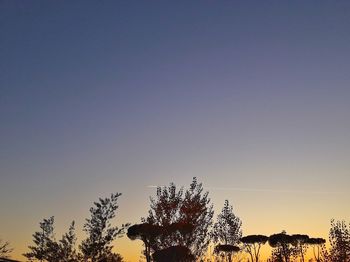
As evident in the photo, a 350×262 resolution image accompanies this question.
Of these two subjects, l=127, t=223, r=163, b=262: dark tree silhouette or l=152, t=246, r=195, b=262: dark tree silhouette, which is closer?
l=152, t=246, r=195, b=262: dark tree silhouette

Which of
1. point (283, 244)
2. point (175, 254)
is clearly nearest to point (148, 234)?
point (175, 254)

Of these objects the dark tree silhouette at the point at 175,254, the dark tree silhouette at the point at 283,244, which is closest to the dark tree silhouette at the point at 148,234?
the dark tree silhouette at the point at 175,254

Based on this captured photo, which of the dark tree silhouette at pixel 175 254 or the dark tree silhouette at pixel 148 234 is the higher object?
the dark tree silhouette at pixel 148 234

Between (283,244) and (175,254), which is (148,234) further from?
(283,244)

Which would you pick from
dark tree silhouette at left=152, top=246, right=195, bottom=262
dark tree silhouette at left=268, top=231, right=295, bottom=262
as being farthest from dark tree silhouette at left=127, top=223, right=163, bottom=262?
dark tree silhouette at left=268, top=231, right=295, bottom=262

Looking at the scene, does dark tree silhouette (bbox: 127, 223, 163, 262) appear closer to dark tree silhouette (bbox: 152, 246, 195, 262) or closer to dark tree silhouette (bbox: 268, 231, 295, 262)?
dark tree silhouette (bbox: 152, 246, 195, 262)

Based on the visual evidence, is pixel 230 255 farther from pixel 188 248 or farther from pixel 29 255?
pixel 29 255

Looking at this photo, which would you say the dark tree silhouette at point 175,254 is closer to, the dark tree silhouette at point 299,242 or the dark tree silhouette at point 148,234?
the dark tree silhouette at point 148,234

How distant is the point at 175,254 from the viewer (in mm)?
36500

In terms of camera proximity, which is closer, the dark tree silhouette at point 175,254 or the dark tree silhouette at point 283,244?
the dark tree silhouette at point 175,254

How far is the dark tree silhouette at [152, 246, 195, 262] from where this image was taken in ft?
115

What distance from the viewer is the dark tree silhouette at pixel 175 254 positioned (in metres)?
35.1

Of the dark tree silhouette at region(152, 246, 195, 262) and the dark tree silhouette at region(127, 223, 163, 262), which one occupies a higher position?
the dark tree silhouette at region(127, 223, 163, 262)

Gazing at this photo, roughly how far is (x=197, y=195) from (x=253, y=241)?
3644 centimetres
